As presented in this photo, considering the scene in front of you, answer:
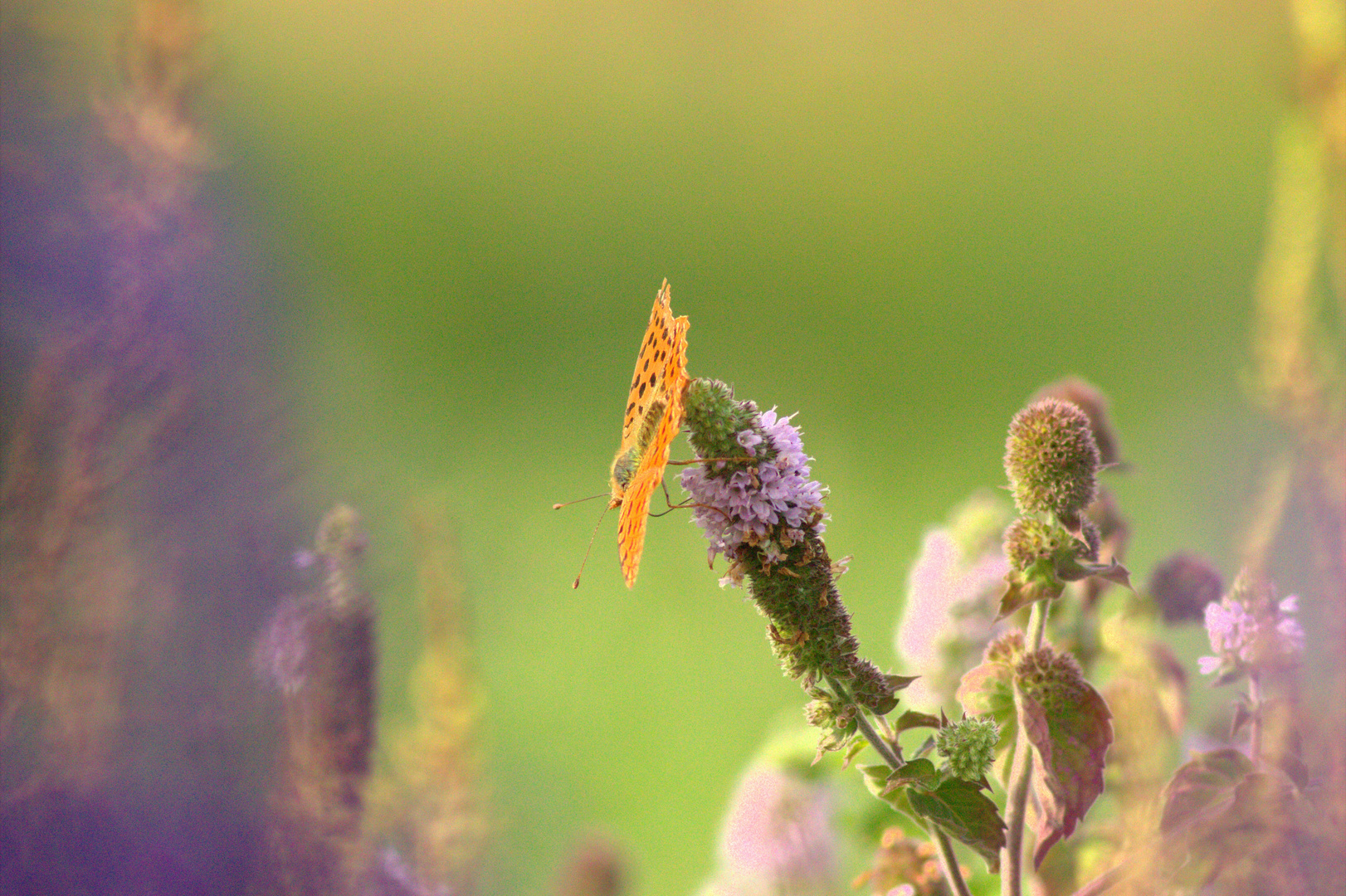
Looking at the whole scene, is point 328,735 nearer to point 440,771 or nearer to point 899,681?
point 440,771

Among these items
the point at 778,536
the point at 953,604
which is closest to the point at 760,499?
the point at 778,536

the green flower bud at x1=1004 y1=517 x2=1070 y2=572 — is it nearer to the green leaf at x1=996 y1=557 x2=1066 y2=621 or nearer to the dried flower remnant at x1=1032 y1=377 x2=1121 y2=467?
the green leaf at x1=996 y1=557 x2=1066 y2=621

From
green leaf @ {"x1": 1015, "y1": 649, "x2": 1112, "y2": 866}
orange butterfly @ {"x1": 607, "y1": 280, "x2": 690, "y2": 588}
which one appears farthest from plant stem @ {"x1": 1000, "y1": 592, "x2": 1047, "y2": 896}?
orange butterfly @ {"x1": 607, "y1": 280, "x2": 690, "y2": 588}

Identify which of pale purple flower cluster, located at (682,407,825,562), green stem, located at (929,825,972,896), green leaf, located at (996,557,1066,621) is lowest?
green stem, located at (929,825,972,896)

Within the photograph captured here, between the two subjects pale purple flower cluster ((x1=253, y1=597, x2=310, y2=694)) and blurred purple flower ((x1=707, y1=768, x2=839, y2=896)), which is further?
blurred purple flower ((x1=707, y1=768, x2=839, y2=896))

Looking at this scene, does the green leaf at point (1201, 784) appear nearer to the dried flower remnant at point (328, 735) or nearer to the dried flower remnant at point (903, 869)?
the dried flower remnant at point (903, 869)

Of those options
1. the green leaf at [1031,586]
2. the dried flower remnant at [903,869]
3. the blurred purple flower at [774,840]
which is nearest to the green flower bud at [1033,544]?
the green leaf at [1031,586]

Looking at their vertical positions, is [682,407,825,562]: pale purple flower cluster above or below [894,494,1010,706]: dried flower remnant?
below

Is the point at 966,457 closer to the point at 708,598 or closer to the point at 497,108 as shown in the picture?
the point at 708,598
